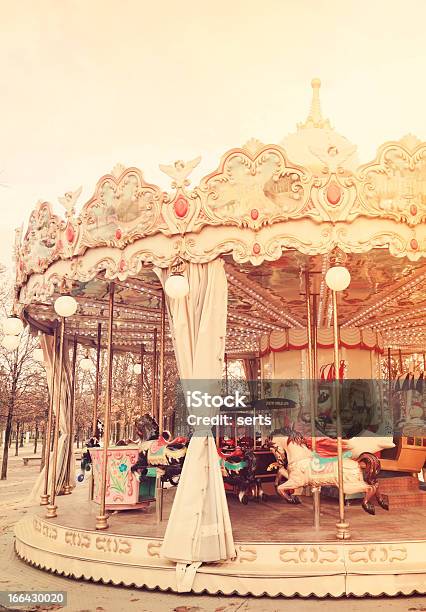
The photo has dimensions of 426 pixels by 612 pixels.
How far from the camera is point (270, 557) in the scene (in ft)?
17.7

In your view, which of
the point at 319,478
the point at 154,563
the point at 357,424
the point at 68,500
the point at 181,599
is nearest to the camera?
the point at 181,599

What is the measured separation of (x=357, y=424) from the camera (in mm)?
11320

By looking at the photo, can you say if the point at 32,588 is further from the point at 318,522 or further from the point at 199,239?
the point at 199,239

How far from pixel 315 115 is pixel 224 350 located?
521cm

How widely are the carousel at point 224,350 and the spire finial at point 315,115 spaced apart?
585 millimetres

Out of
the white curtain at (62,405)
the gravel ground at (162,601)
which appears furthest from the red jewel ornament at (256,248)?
the white curtain at (62,405)

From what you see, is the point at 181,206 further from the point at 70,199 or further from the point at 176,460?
the point at 176,460

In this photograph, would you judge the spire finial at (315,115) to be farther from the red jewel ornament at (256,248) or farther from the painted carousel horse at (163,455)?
the painted carousel horse at (163,455)

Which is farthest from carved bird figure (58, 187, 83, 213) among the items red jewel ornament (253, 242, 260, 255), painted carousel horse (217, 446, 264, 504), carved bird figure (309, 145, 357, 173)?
painted carousel horse (217, 446, 264, 504)

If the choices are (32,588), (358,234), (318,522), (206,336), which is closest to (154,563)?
(32,588)

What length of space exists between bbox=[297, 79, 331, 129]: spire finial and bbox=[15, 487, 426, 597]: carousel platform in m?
6.43

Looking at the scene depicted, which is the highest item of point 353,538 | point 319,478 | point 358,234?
point 358,234

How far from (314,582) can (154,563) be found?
1575mm

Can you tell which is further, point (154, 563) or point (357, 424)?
point (357, 424)
